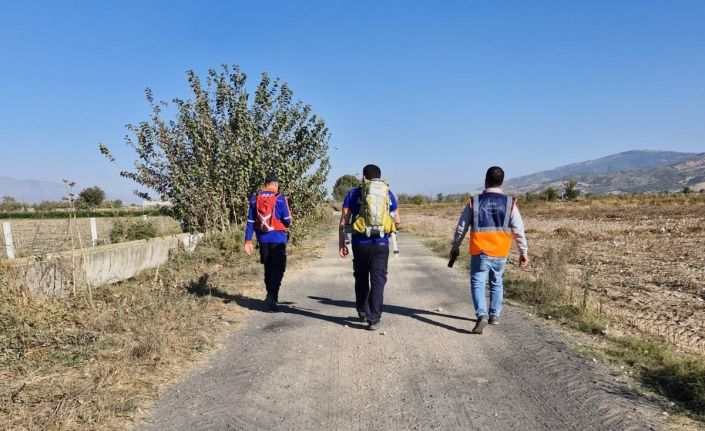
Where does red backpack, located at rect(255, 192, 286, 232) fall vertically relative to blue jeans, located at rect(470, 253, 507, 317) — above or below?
above

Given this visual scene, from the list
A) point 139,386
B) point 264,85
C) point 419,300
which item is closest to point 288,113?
point 264,85

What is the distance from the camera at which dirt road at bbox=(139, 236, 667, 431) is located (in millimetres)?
3615

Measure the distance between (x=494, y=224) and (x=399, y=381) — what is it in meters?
2.44

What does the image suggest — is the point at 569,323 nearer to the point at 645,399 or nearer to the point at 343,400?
the point at 645,399

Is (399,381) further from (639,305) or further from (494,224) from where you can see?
(639,305)

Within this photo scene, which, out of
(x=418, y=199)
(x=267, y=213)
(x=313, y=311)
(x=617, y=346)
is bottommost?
(x=617, y=346)

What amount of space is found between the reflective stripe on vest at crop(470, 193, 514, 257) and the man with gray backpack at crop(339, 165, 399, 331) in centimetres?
102

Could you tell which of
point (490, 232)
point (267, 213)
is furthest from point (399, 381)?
point (267, 213)

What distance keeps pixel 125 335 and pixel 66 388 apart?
1442mm

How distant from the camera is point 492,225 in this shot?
592 centimetres

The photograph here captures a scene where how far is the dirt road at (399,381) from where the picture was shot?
3.62 metres

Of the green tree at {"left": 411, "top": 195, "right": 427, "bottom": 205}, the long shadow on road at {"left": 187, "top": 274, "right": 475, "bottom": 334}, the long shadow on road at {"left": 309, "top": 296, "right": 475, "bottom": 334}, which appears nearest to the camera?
the long shadow on road at {"left": 309, "top": 296, "right": 475, "bottom": 334}

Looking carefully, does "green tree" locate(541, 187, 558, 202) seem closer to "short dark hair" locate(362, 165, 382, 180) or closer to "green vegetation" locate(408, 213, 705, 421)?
"green vegetation" locate(408, 213, 705, 421)

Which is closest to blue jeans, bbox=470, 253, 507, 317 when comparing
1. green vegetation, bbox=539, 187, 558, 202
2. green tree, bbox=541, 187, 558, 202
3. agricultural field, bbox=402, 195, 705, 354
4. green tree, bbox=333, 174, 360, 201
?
agricultural field, bbox=402, 195, 705, 354
